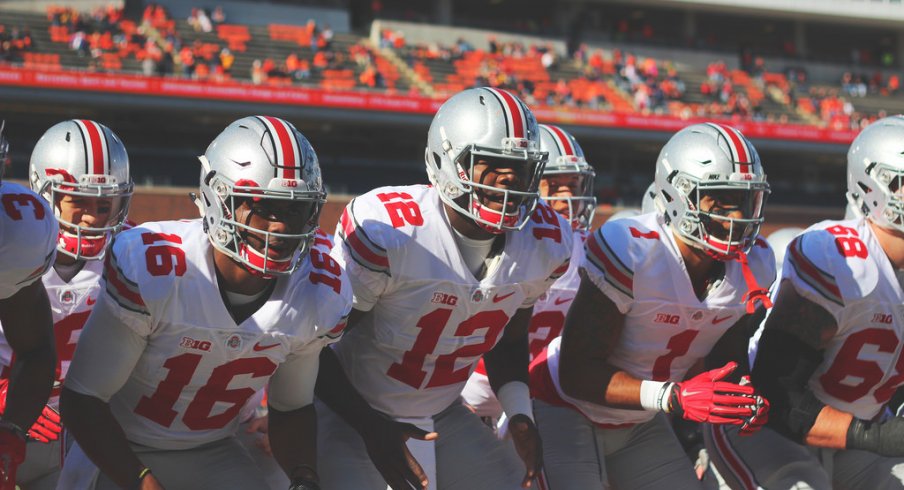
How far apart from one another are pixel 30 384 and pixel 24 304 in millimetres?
251

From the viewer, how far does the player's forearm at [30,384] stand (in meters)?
3.12

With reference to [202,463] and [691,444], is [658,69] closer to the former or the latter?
[691,444]

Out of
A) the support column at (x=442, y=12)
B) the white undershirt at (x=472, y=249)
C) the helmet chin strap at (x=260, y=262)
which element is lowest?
the support column at (x=442, y=12)

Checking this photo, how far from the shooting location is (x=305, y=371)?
337 centimetres

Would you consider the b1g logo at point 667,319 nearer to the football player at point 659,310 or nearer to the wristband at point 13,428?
the football player at point 659,310

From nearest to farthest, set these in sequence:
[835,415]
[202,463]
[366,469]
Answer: [202,463], [366,469], [835,415]

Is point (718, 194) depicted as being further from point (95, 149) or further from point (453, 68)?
point (453, 68)

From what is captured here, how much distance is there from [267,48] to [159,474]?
20927 millimetres

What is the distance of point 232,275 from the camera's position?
320 centimetres

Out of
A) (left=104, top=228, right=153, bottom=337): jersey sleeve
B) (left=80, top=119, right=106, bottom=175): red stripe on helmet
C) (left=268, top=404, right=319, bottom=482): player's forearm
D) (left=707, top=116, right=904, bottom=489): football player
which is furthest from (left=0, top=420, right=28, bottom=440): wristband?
(left=707, top=116, right=904, bottom=489): football player

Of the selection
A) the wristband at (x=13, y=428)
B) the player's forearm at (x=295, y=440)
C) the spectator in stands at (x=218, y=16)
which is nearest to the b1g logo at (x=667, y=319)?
the player's forearm at (x=295, y=440)

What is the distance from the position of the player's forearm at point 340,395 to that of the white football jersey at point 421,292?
152mm

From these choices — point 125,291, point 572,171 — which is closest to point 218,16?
point 572,171

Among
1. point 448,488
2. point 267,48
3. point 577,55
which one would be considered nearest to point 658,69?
point 577,55
